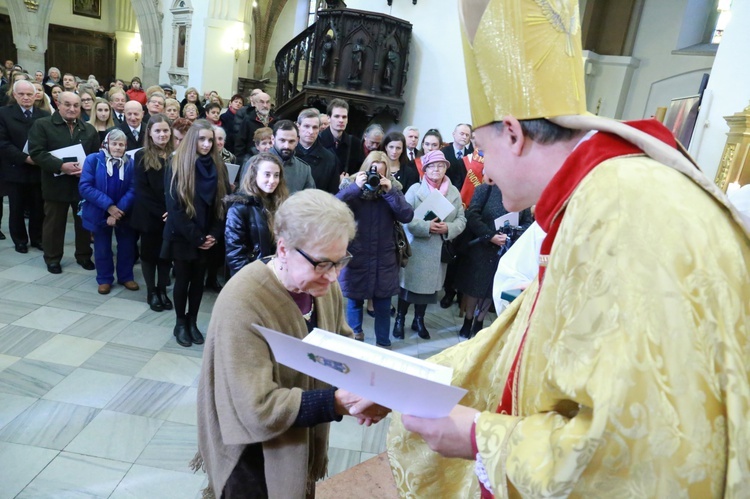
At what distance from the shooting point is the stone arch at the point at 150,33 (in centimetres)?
1641

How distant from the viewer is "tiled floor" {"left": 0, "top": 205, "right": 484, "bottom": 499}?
96.7 inches

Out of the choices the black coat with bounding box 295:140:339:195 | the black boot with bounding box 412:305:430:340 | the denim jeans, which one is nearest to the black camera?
the denim jeans

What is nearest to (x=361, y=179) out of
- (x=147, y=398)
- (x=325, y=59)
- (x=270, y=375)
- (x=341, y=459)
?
(x=341, y=459)

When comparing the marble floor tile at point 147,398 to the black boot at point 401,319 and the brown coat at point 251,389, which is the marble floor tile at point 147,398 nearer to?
the brown coat at point 251,389

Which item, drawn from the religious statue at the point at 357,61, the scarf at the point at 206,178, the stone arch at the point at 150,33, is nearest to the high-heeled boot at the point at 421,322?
the scarf at the point at 206,178

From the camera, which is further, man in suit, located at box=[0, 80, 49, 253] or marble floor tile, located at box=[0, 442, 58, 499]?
man in suit, located at box=[0, 80, 49, 253]

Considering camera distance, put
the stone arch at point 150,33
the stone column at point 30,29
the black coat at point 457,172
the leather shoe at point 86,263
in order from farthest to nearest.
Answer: the stone column at point 30,29
the stone arch at point 150,33
the black coat at point 457,172
the leather shoe at point 86,263

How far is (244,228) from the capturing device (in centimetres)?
328

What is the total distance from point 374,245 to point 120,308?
228 centimetres

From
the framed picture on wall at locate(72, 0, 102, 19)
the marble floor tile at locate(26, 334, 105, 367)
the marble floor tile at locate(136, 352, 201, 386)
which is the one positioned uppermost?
the framed picture on wall at locate(72, 0, 102, 19)

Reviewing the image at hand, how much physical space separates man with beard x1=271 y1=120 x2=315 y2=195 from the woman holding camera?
1.66 ft

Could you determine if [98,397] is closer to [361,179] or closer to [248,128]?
[361,179]

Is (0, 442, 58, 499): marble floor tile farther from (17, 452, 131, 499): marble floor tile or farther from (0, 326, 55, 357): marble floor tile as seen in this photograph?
(0, 326, 55, 357): marble floor tile

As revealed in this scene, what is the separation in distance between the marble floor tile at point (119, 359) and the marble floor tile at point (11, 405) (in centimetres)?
45
